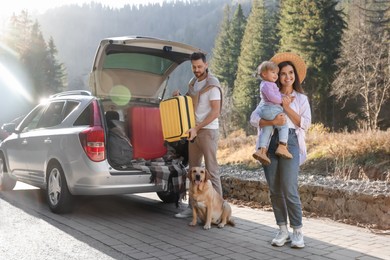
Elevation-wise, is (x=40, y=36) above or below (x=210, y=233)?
above

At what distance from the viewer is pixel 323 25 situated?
40.0 m

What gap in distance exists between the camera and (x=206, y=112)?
609 cm

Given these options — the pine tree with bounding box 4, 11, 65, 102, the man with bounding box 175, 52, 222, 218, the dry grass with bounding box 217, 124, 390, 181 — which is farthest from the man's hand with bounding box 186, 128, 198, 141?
the pine tree with bounding box 4, 11, 65, 102

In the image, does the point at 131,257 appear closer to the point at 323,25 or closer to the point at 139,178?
the point at 139,178

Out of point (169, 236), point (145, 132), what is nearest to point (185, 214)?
point (169, 236)

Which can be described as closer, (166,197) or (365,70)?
(166,197)

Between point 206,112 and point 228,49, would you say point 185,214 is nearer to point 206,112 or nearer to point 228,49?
point 206,112

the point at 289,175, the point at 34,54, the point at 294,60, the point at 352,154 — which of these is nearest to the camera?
the point at 289,175

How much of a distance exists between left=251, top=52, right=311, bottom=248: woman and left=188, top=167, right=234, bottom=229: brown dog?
1.01 m

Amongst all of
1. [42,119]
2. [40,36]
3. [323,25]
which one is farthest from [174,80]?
[42,119]

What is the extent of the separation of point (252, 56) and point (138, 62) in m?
47.3

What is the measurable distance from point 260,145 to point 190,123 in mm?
1393

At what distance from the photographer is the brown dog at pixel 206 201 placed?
5.69 metres

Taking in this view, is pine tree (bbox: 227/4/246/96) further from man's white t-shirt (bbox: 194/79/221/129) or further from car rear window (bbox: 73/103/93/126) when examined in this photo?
man's white t-shirt (bbox: 194/79/221/129)
